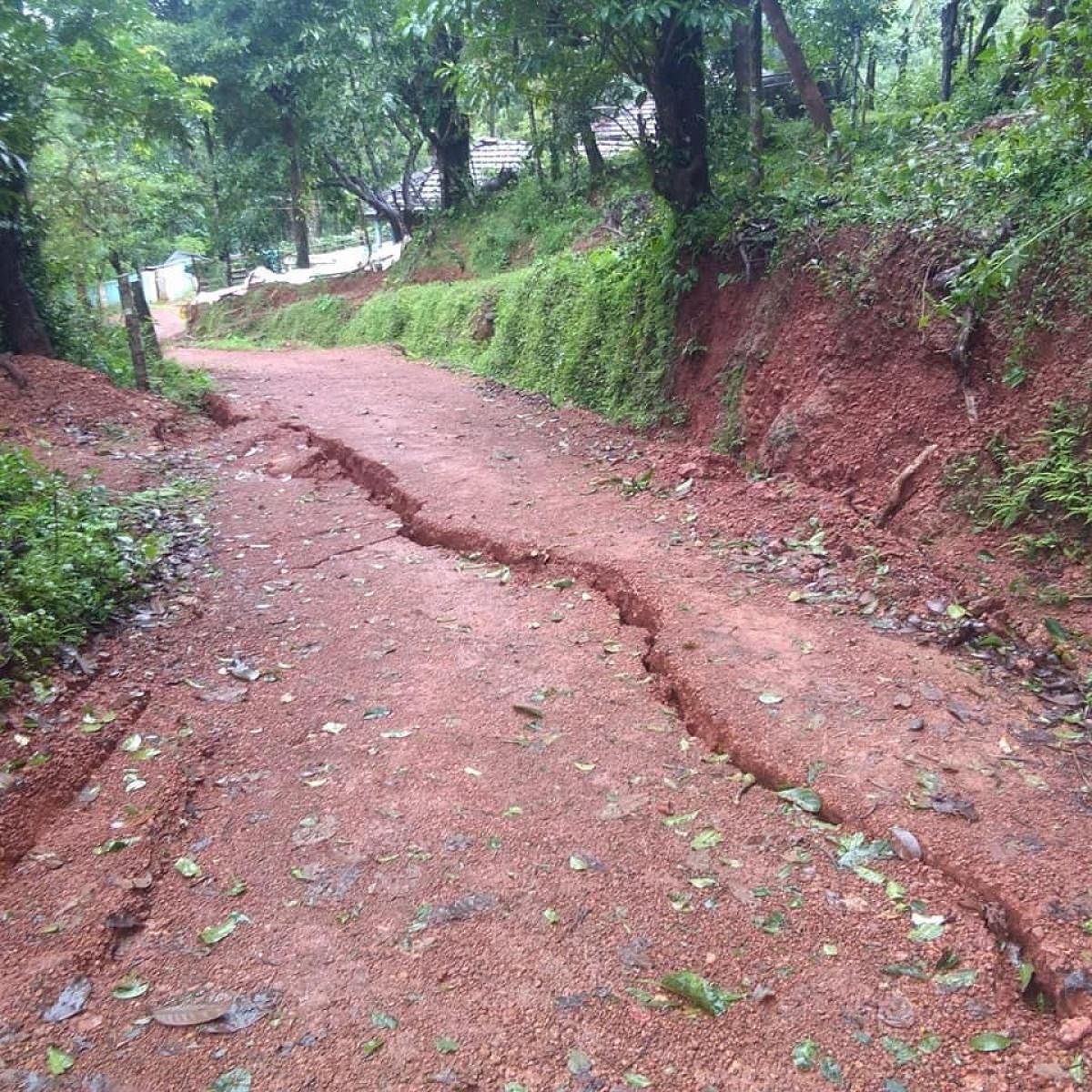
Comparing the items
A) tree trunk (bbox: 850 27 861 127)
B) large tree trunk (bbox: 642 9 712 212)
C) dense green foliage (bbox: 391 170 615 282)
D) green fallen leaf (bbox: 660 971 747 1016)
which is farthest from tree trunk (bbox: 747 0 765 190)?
green fallen leaf (bbox: 660 971 747 1016)

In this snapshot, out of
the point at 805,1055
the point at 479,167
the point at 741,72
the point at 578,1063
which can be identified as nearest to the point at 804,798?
the point at 805,1055

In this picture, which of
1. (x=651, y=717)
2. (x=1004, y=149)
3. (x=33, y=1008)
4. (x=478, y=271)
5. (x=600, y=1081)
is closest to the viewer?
(x=600, y=1081)

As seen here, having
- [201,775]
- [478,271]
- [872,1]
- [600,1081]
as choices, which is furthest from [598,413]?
[478,271]

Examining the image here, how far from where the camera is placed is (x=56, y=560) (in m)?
4.90

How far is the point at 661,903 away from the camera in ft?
9.46

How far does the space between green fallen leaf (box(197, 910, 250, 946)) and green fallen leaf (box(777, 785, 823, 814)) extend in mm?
2036

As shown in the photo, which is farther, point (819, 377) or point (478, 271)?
point (478, 271)

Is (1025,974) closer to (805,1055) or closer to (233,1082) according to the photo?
(805,1055)

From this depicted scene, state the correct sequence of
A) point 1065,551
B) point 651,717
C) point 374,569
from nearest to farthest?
point 651,717 < point 1065,551 < point 374,569

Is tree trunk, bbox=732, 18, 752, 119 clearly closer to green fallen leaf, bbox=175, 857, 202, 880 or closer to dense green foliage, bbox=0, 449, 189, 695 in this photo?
dense green foliage, bbox=0, 449, 189, 695

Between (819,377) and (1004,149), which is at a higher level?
(1004,149)

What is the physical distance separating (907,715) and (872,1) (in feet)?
44.1

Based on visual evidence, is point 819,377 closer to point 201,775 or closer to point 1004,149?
point 1004,149

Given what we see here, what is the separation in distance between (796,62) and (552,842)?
26.0 ft
